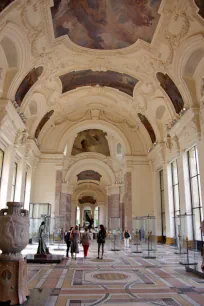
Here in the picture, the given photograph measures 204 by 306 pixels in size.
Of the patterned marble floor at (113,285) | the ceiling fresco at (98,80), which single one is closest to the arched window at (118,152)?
the ceiling fresco at (98,80)

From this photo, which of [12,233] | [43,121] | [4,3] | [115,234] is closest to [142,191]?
[115,234]

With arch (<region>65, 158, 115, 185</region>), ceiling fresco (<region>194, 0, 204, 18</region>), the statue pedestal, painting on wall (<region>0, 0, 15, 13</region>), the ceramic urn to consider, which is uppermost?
ceiling fresco (<region>194, 0, 204, 18</region>)

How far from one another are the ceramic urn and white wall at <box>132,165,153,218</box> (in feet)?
55.6

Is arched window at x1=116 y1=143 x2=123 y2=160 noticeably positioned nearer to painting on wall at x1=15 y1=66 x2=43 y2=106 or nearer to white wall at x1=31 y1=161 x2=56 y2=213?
white wall at x1=31 y1=161 x2=56 y2=213

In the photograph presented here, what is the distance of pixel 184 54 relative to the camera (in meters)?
12.8

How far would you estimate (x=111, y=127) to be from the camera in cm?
2292

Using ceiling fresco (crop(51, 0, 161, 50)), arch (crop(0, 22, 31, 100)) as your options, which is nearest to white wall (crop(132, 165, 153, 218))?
ceiling fresco (crop(51, 0, 161, 50))

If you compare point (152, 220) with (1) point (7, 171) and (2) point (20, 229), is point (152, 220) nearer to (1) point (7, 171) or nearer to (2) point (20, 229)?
(1) point (7, 171)

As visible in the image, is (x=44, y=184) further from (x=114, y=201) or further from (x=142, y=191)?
(x=114, y=201)

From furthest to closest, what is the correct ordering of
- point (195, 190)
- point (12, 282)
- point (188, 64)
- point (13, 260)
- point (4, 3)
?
point (195, 190) → point (188, 64) → point (4, 3) → point (13, 260) → point (12, 282)

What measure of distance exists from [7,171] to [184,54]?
10.9m

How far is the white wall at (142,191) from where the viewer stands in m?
21.2

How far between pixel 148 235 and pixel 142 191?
814cm

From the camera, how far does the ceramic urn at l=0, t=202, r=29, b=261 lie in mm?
4660
